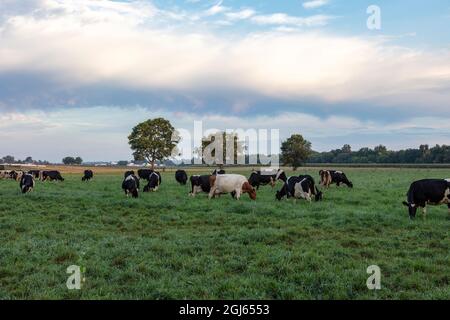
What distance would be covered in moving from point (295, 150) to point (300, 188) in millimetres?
61979

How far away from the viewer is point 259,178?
32.8m

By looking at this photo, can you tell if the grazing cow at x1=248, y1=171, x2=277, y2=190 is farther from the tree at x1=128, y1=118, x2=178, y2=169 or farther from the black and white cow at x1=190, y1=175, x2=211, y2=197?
the tree at x1=128, y1=118, x2=178, y2=169

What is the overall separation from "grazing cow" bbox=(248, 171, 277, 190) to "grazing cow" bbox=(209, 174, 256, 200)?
853 cm

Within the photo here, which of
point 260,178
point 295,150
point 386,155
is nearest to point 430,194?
point 260,178

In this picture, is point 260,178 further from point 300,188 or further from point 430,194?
point 430,194

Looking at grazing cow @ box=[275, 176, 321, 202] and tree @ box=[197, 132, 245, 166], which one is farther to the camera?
tree @ box=[197, 132, 245, 166]

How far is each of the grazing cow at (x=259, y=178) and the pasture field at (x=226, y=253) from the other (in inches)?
554

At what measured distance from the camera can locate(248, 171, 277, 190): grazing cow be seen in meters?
32.5

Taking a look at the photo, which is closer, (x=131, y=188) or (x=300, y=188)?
(x=300, y=188)

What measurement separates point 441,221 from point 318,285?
9.02 metres

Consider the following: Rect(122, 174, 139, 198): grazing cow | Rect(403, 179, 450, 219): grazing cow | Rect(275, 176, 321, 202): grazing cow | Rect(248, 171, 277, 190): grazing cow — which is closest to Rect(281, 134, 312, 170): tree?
Rect(248, 171, 277, 190): grazing cow

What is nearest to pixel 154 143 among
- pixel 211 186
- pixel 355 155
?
pixel 211 186

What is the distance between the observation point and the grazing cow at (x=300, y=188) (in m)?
22.1
